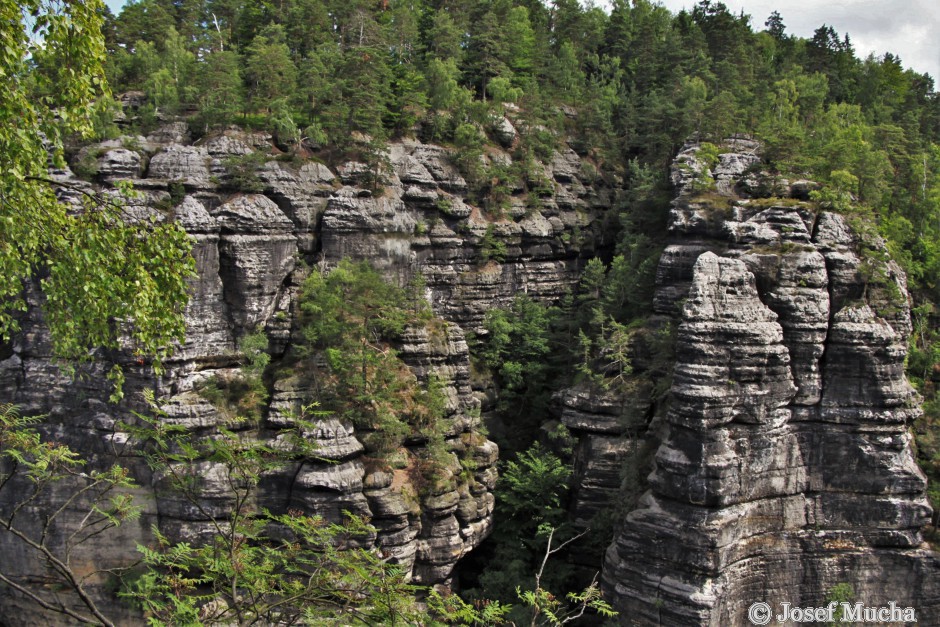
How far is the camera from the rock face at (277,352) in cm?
2428

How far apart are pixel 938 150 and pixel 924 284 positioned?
13772mm

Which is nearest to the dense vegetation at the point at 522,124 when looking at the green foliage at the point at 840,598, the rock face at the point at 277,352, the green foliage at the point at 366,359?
the green foliage at the point at 366,359

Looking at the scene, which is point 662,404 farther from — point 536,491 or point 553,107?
point 553,107

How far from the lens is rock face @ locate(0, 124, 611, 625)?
2428 cm

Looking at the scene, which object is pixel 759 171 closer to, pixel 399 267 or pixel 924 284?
pixel 924 284

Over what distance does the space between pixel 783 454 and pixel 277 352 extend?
725 inches

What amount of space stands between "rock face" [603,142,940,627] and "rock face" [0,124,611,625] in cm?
701

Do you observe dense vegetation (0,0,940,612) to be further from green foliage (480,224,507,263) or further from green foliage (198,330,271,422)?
green foliage (198,330,271,422)

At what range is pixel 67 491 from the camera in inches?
976

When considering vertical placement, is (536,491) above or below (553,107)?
below

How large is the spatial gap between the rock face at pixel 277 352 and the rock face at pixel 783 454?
701cm

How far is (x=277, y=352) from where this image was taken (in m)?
27.9

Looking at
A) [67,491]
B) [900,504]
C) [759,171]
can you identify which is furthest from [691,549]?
[67,491]

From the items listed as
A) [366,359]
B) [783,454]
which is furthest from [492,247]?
[783,454]
